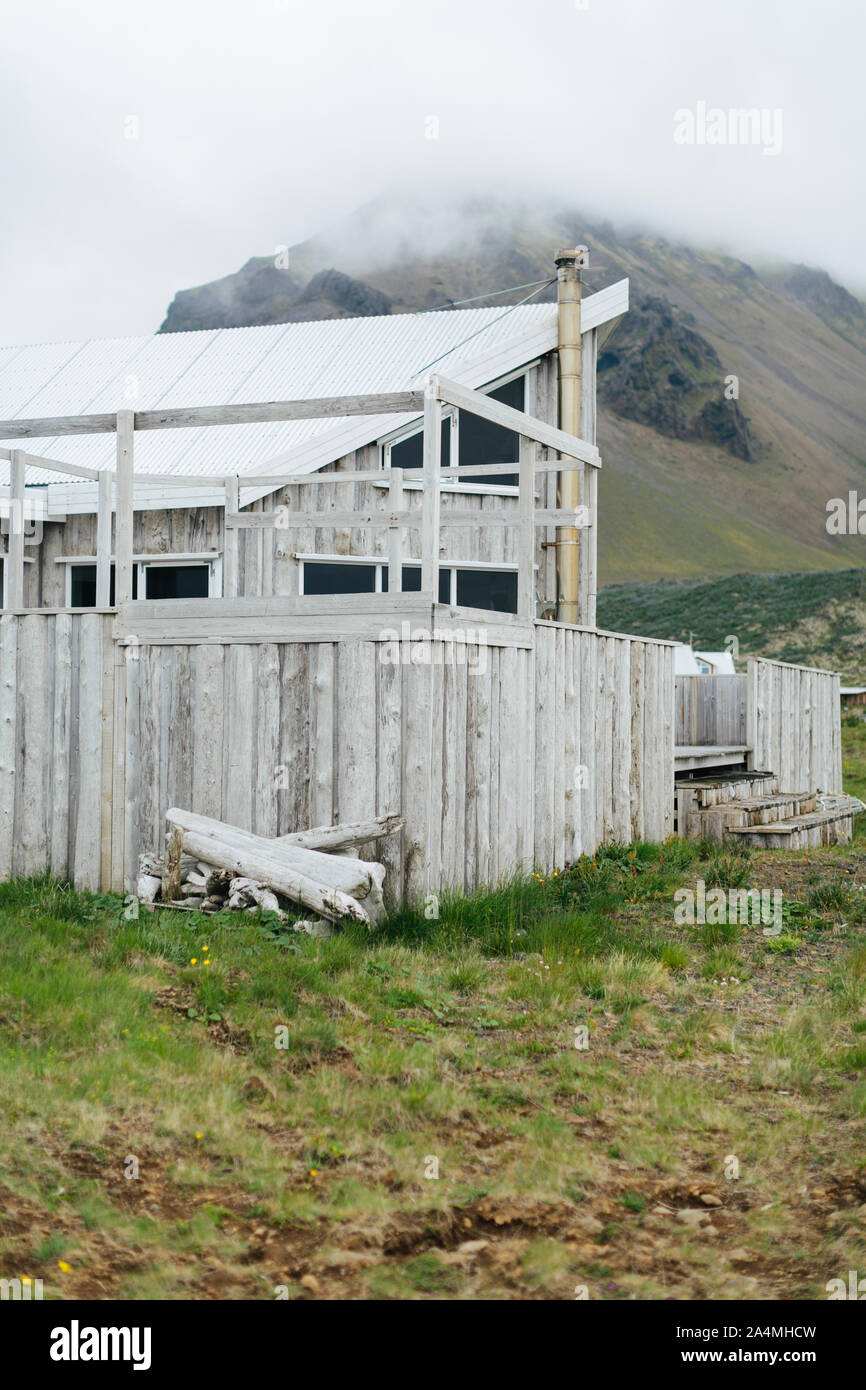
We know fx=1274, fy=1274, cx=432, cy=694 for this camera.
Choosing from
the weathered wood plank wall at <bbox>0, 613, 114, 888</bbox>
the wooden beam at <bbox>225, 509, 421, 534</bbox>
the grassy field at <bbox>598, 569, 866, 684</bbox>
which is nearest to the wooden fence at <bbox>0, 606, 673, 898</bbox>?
the weathered wood plank wall at <bbox>0, 613, 114, 888</bbox>

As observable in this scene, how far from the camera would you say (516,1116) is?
5195 millimetres

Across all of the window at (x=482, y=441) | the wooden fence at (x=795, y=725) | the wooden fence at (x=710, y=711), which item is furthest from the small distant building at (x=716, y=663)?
the window at (x=482, y=441)

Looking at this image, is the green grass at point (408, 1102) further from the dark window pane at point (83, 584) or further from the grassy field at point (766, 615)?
the grassy field at point (766, 615)

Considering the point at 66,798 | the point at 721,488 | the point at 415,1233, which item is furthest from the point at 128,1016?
the point at 721,488

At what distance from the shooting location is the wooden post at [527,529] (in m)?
8.92

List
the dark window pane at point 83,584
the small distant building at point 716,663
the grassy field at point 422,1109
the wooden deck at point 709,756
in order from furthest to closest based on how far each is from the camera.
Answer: the small distant building at point 716,663, the wooden deck at point 709,756, the dark window pane at point 83,584, the grassy field at point 422,1109

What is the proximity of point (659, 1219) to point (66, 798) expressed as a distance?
17.9 feet

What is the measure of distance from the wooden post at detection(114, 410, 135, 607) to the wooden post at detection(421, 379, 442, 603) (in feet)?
6.80

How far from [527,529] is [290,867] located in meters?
3.01

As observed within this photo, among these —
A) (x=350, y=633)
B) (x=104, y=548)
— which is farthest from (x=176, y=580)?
(x=350, y=633)

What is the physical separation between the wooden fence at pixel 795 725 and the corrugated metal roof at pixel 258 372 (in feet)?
17.1

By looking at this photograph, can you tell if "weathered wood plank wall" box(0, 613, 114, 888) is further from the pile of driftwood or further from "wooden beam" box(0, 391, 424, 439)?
"wooden beam" box(0, 391, 424, 439)
